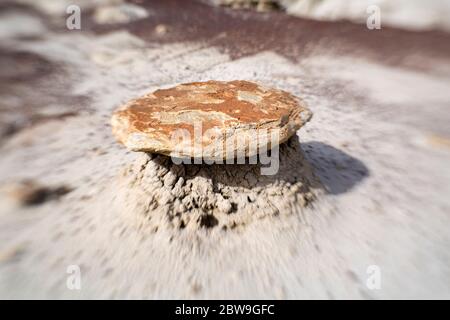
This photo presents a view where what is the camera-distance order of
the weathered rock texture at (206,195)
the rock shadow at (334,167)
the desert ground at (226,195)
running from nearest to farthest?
the desert ground at (226,195), the weathered rock texture at (206,195), the rock shadow at (334,167)

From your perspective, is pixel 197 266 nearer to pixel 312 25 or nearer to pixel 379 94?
pixel 379 94

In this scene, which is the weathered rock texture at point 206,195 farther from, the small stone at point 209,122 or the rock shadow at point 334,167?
the rock shadow at point 334,167

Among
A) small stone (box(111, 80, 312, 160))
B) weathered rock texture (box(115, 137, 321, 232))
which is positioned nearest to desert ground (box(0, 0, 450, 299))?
weathered rock texture (box(115, 137, 321, 232))

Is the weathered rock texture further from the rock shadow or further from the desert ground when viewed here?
the rock shadow

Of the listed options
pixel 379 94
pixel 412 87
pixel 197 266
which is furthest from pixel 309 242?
pixel 412 87

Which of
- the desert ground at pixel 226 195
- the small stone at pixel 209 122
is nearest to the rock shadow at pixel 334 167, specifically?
the desert ground at pixel 226 195
